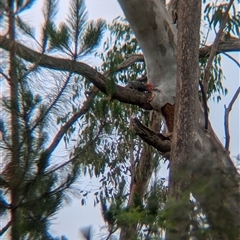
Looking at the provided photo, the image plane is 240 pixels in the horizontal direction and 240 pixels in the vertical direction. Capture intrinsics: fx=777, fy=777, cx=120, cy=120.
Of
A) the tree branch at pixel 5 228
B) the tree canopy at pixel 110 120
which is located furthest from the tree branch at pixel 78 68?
the tree branch at pixel 5 228

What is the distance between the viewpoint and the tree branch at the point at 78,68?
4176 millimetres

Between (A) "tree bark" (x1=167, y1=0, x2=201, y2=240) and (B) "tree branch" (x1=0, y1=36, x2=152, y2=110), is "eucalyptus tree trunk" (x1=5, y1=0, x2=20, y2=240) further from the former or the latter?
(A) "tree bark" (x1=167, y1=0, x2=201, y2=240)

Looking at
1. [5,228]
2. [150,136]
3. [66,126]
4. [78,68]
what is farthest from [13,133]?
[150,136]

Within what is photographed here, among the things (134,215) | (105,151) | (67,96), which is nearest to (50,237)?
(67,96)

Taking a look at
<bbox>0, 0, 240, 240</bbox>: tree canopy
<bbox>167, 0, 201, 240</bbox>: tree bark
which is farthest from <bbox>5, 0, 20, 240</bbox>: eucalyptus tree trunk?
<bbox>167, 0, 201, 240</bbox>: tree bark

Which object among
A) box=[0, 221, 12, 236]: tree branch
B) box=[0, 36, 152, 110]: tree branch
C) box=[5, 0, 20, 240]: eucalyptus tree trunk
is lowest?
box=[0, 221, 12, 236]: tree branch

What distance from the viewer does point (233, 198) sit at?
3.03m

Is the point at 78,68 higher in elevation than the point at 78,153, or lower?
higher

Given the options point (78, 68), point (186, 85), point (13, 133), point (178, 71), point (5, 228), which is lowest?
point (5, 228)

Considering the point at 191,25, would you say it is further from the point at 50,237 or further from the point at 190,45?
the point at 50,237

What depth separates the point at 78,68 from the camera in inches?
189

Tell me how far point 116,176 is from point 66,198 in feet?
15.7

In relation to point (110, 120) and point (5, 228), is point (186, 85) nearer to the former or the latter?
point (110, 120)

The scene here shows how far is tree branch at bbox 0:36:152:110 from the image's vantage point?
418cm
